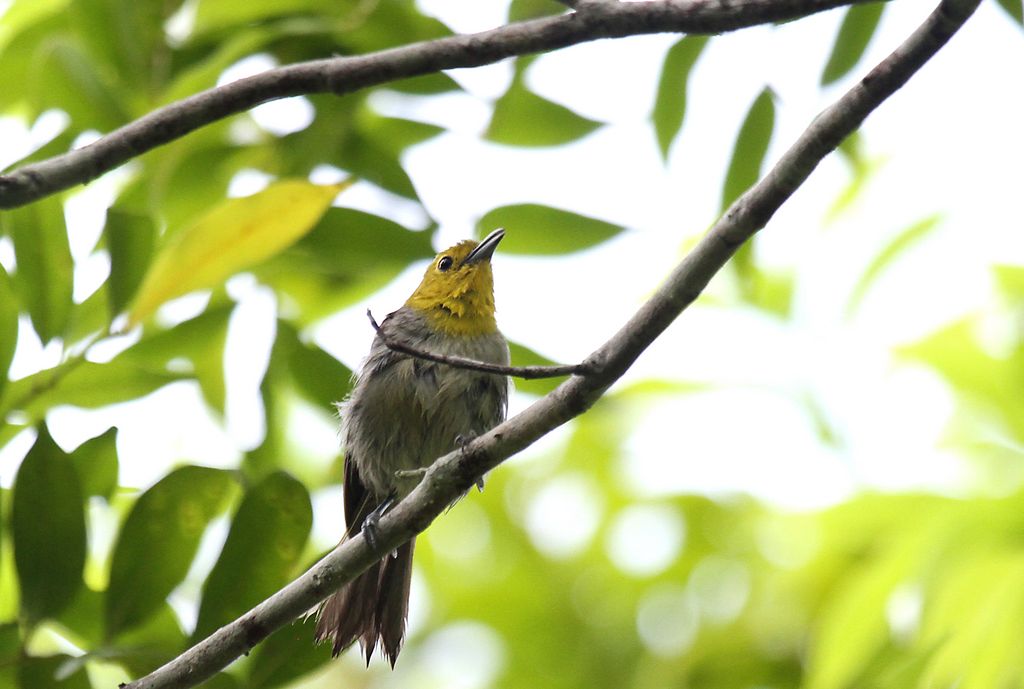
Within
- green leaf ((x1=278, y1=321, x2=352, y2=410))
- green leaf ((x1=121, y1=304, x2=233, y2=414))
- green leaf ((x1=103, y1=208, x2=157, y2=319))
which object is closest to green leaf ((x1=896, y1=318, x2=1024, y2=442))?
green leaf ((x1=278, y1=321, x2=352, y2=410))

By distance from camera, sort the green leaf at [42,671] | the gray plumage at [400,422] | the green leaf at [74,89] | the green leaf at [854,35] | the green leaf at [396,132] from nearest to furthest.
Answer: the green leaf at [42,671]
the green leaf at [854,35]
the green leaf at [74,89]
the green leaf at [396,132]
the gray plumage at [400,422]

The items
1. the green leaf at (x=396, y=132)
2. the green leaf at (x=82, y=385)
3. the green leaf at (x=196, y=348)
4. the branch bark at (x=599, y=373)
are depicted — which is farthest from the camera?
the green leaf at (x=396, y=132)

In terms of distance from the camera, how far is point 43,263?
3930 mm

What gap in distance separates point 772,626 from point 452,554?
5.35 ft

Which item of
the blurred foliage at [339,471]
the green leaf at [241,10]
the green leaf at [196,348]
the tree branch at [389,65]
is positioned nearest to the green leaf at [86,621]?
the blurred foliage at [339,471]

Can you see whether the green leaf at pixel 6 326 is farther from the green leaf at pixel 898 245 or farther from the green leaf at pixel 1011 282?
the green leaf at pixel 1011 282

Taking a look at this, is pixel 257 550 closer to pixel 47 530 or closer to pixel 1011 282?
pixel 47 530

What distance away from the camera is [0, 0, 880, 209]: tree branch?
2.82 m

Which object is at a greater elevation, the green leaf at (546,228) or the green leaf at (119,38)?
the green leaf at (119,38)

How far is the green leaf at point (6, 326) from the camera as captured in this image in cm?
378

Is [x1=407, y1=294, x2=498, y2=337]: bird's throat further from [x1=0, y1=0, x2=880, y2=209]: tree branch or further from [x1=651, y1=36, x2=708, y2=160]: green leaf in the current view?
[x1=0, y1=0, x2=880, y2=209]: tree branch

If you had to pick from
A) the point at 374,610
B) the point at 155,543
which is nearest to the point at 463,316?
the point at 374,610

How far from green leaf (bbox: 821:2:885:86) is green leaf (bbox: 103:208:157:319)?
250 centimetres

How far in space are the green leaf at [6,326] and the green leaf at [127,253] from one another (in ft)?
1.04
